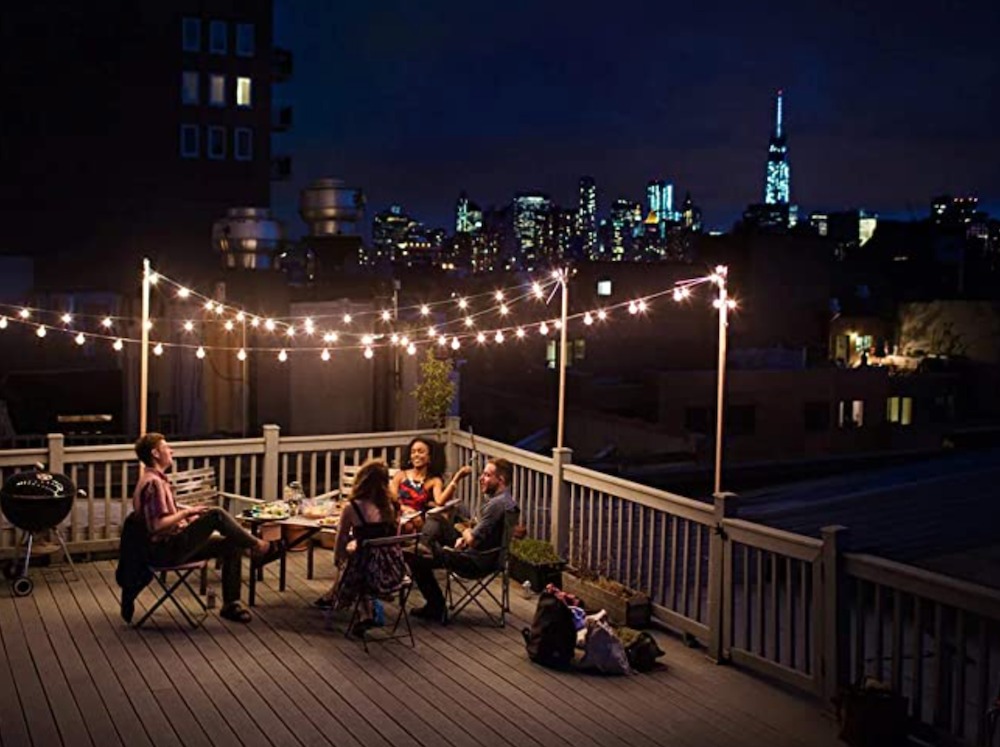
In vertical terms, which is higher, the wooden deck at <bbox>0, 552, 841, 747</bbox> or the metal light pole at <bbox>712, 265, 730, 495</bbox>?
the metal light pole at <bbox>712, 265, 730, 495</bbox>

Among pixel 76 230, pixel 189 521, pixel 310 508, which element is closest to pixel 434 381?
pixel 310 508

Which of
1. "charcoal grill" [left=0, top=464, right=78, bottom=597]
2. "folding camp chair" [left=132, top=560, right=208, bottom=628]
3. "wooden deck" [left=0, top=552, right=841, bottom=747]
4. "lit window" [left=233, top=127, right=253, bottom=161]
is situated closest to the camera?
"wooden deck" [left=0, top=552, right=841, bottom=747]

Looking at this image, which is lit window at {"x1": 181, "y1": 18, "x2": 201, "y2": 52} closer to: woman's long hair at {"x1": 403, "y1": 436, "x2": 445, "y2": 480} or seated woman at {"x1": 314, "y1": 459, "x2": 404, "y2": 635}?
woman's long hair at {"x1": 403, "y1": 436, "x2": 445, "y2": 480}

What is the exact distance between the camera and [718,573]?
615 cm

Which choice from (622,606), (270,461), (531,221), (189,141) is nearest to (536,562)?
(622,606)

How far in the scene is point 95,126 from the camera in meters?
34.5

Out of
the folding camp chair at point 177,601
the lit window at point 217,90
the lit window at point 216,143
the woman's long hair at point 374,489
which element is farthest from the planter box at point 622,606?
the lit window at point 217,90

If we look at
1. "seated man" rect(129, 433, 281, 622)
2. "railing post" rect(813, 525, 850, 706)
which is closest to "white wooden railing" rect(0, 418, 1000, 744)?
"railing post" rect(813, 525, 850, 706)

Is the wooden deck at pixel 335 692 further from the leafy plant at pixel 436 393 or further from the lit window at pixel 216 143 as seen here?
the lit window at pixel 216 143

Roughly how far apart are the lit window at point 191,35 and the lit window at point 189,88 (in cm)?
81

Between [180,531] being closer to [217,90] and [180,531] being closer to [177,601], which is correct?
[177,601]

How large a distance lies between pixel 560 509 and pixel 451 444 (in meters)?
1.87

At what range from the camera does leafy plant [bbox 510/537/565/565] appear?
7.52 metres

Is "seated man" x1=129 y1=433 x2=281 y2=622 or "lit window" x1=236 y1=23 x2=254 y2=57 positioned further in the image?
"lit window" x1=236 y1=23 x2=254 y2=57
